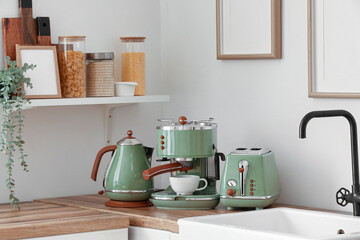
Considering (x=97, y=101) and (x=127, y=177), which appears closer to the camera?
(x=127, y=177)

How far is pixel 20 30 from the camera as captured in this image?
262 centimetres

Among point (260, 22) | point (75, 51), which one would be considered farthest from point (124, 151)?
point (260, 22)

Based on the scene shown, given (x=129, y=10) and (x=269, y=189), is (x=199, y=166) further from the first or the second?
(x=129, y=10)

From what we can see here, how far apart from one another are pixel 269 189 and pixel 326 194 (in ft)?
0.68

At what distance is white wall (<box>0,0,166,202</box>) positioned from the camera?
272cm

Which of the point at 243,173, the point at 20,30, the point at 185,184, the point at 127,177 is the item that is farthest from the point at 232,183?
the point at 20,30

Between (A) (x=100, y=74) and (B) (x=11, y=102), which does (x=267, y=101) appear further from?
(B) (x=11, y=102)

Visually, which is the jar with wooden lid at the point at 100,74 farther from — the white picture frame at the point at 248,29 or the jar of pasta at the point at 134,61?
the white picture frame at the point at 248,29

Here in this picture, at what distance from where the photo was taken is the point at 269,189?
2324 millimetres

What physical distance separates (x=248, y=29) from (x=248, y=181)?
60 centimetres

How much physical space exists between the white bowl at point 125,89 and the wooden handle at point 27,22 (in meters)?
0.36

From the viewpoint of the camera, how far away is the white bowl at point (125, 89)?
2.70 meters

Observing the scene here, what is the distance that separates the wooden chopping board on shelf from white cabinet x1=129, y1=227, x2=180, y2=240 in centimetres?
81


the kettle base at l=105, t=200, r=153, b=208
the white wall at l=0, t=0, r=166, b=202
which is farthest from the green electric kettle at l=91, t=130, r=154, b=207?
the white wall at l=0, t=0, r=166, b=202
